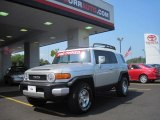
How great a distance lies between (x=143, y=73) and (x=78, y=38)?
5.53 meters

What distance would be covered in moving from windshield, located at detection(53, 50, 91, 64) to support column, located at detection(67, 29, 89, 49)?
29.1ft

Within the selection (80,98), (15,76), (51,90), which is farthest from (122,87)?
(15,76)

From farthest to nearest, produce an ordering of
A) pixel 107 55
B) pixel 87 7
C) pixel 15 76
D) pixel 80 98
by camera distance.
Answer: pixel 15 76 → pixel 87 7 → pixel 107 55 → pixel 80 98

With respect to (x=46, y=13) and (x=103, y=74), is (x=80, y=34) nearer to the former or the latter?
(x=46, y=13)

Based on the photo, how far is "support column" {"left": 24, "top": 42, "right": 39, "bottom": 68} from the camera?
2506 centimetres

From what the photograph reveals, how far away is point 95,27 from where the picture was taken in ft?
59.5

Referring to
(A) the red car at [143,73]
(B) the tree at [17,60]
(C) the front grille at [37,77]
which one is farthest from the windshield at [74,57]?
(B) the tree at [17,60]

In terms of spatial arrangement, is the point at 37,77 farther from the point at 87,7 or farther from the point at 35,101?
the point at 87,7

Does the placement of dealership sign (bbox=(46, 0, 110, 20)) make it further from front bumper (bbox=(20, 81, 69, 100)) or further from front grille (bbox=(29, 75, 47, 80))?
front bumper (bbox=(20, 81, 69, 100))

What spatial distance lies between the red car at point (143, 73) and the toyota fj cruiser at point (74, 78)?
9.23 meters

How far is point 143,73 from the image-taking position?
1884 centimetres

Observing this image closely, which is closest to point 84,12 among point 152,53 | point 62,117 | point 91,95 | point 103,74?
point 103,74

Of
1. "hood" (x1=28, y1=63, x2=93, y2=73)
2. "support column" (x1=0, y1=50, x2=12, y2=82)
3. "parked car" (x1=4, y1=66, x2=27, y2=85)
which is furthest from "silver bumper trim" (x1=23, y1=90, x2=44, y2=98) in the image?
"support column" (x1=0, y1=50, x2=12, y2=82)

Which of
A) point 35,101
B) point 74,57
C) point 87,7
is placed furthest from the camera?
point 87,7
